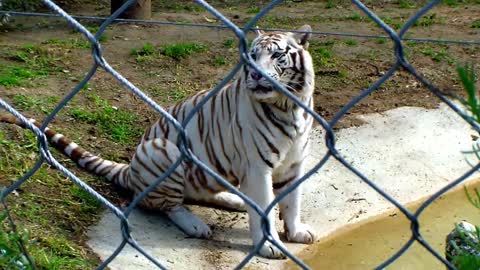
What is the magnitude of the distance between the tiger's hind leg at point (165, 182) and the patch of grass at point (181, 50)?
2195 mm

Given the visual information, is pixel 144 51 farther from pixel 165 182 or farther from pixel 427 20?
Answer: pixel 427 20

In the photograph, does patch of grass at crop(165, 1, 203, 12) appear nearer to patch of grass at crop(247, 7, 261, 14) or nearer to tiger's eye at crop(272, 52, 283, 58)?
patch of grass at crop(247, 7, 261, 14)

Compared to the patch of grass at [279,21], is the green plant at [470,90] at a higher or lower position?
higher

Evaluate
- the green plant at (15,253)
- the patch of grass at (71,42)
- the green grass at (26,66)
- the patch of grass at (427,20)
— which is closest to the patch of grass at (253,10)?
the patch of grass at (427,20)

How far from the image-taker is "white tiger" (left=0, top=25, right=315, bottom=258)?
A: 13.1 ft

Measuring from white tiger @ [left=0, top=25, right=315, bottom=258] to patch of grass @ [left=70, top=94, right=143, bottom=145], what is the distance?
1.68 feet

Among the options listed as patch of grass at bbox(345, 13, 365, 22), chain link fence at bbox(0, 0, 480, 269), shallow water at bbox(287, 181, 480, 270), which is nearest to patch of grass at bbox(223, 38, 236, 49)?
patch of grass at bbox(345, 13, 365, 22)

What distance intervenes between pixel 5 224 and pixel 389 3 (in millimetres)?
5672

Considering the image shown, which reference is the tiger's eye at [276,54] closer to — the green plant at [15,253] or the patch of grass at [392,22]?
the green plant at [15,253]

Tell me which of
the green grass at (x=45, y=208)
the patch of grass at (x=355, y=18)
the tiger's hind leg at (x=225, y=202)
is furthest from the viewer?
the patch of grass at (x=355, y=18)

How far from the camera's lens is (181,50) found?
261 inches

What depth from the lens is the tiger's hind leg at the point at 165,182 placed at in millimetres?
4391

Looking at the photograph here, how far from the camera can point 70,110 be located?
17.6ft

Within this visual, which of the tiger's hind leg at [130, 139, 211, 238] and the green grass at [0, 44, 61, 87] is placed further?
the green grass at [0, 44, 61, 87]
